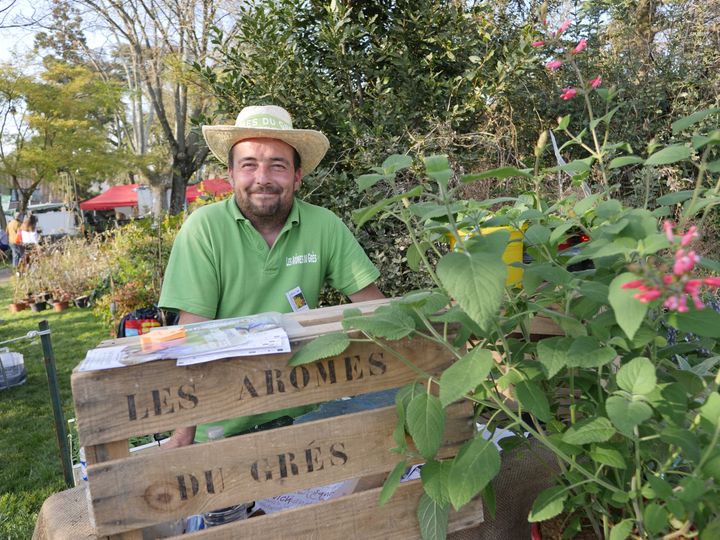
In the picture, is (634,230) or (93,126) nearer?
(634,230)

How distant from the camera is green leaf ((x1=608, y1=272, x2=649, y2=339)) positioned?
0.82 meters

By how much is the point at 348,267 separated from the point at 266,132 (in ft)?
2.16

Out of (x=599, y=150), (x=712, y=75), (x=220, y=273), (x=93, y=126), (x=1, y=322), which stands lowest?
(x=1, y=322)

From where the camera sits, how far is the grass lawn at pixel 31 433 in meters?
3.57

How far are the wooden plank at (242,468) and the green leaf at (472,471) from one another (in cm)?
24

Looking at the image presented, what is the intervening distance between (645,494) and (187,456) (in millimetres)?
881

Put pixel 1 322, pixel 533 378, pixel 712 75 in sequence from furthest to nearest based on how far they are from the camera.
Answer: pixel 1 322 < pixel 712 75 < pixel 533 378

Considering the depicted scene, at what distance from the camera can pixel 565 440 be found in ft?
3.46

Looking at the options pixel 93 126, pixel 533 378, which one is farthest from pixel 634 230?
pixel 93 126

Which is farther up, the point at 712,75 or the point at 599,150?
the point at 712,75

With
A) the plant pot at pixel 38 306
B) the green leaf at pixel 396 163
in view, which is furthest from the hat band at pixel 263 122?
the plant pot at pixel 38 306

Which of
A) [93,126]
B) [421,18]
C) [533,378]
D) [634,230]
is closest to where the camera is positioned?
[634,230]

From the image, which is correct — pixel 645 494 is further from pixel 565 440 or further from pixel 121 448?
pixel 121 448

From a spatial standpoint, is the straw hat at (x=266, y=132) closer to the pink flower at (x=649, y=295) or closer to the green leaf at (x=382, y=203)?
the green leaf at (x=382, y=203)
